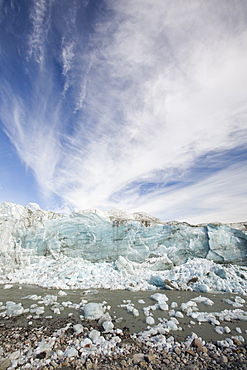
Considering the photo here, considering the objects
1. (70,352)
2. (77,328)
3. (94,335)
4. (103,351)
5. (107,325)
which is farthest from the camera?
(107,325)

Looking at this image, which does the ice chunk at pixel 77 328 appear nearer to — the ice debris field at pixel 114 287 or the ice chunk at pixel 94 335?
the ice debris field at pixel 114 287

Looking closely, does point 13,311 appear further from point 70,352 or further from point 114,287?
point 114,287

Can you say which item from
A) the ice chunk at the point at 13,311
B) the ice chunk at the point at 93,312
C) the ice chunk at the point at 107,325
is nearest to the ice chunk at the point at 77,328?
the ice chunk at the point at 107,325

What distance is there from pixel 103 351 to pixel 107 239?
Result: 35.1 ft

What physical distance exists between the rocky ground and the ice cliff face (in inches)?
338

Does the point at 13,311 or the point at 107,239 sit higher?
the point at 107,239

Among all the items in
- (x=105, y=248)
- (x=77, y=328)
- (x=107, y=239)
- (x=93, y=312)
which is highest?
(x=107, y=239)

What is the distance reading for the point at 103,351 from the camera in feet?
13.3

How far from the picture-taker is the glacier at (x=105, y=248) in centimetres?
1146

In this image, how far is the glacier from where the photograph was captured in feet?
37.6

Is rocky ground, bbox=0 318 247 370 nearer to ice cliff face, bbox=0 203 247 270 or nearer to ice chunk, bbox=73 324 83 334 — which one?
ice chunk, bbox=73 324 83 334

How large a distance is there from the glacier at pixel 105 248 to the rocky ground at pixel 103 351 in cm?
602

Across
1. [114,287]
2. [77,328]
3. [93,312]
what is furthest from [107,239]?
[77,328]

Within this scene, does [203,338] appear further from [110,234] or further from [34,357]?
[110,234]
